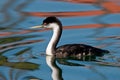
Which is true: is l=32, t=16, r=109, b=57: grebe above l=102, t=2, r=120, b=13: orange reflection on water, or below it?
below

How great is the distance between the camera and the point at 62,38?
1356 centimetres

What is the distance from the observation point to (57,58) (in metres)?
12.5

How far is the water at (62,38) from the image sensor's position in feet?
37.6

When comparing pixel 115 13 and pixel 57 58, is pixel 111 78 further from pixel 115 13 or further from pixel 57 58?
pixel 115 13

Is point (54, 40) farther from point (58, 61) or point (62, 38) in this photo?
Result: point (62, 38)

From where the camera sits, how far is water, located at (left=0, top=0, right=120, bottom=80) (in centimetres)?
1145

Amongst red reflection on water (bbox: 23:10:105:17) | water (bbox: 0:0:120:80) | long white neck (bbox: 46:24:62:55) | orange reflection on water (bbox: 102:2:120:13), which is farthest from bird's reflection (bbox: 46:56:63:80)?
orange reflection on water (bbox: 102:2:120:13)

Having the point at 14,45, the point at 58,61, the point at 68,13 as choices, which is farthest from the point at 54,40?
the point at 68,13

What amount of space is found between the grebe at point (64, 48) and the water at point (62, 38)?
0.48 ft

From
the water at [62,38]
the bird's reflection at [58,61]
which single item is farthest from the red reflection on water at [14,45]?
the bird's reflection at [58,61]

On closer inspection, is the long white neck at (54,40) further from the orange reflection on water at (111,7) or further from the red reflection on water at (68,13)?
the orange reflection on water at (111,7)

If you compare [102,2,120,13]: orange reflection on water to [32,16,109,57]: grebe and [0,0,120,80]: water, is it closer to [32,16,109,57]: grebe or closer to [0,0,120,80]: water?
[0,0,120,80]: water

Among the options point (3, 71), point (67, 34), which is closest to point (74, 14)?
point (67, 34)

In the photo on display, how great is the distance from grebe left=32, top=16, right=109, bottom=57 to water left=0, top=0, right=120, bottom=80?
0.15 meters
